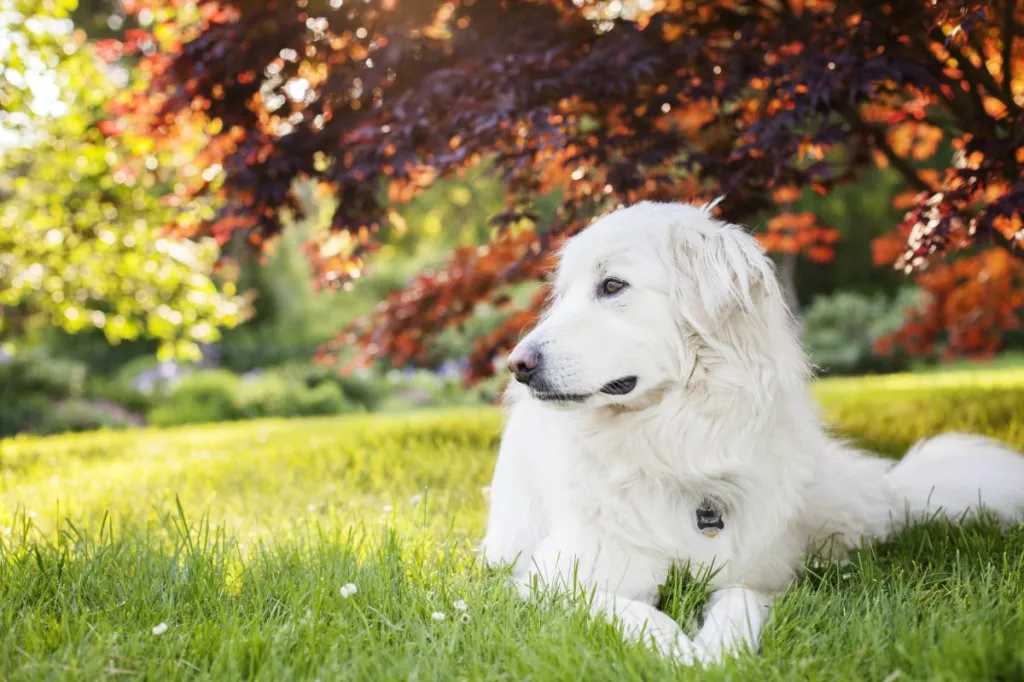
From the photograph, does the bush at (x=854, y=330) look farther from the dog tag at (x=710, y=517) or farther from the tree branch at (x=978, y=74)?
the dog tag at (x=710, y=517)

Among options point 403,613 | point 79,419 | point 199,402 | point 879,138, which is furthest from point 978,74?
point 199,402

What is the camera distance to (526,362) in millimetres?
2248

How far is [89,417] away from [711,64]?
9522mm

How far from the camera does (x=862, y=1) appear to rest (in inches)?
128

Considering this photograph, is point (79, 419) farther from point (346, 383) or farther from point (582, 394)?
point (582, 394)

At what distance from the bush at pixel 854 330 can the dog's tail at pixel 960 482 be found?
431 inches

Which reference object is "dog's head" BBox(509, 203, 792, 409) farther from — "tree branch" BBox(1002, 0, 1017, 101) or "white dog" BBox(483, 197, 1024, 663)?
"tree branch" BBox(1002, 0, 1017, 101)

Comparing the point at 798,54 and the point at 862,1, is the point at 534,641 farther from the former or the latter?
the point at 862,1

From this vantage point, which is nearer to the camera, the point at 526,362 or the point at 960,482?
the point at 526,362

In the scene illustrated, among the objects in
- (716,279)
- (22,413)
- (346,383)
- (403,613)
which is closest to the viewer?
(403,613)

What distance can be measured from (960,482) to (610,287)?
1.63m

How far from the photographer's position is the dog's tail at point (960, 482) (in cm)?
292

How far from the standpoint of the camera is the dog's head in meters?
2.27

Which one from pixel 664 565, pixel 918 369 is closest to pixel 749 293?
pixel 664 565
